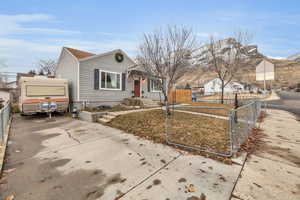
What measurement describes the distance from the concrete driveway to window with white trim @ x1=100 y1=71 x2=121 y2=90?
642 centimetres

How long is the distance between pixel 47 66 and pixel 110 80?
68.2ft

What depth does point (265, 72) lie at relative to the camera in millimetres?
21875

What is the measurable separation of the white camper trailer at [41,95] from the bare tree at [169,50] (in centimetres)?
674

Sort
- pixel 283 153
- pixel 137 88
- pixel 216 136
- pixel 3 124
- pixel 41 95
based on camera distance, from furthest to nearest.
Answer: pixel 137 88 → pixel 41 95 → pixel 3 124 → pixel 216 136 → pixel 283 153

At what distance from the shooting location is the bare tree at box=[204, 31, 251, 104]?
491 inches

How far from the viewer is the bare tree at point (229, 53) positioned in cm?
1248

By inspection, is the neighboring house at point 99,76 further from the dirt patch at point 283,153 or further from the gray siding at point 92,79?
the dirt patch at point 283,153

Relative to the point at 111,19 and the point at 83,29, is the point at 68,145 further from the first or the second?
the point at 83,29

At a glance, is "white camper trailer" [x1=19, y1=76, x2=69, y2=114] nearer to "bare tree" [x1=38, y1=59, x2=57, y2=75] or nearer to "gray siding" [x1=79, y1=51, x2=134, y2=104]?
"gray siding" [x1=79, y1=51, x2=134, y2=104]

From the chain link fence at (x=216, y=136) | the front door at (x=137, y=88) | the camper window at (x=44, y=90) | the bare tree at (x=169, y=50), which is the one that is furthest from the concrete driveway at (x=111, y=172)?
the front door at (x=137, y=88)

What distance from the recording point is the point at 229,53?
12.9 metres

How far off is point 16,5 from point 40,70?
17140mm

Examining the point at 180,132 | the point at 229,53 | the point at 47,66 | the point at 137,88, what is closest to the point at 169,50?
the point at 180,132

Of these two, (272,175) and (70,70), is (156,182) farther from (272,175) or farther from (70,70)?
(70,70)
